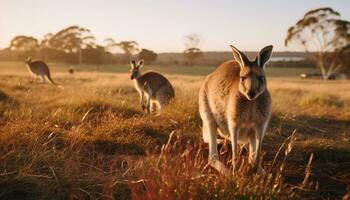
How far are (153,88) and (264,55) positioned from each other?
284 inches

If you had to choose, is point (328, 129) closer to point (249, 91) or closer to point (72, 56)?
point (249, 91)

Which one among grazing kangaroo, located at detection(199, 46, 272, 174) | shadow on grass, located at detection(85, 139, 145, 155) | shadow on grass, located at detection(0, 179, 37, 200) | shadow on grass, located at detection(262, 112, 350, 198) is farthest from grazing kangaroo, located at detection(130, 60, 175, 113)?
shadow on grass, located at detection(0, 179, 37, 200)

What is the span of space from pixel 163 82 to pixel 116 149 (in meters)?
5.73

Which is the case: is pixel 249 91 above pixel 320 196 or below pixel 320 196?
above

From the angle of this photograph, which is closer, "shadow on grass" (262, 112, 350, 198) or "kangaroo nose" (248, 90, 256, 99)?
"kangaroo nose" (248, 90, 256, 99)

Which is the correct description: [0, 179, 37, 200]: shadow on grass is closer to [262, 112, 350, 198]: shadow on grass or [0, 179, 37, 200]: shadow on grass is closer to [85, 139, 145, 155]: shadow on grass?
[85, 139, 145, 155]: shadow on grass

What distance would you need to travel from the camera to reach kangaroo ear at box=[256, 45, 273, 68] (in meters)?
3.64

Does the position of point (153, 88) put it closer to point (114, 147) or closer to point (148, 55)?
point (114, 147)

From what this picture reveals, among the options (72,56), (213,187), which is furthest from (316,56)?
(213,187)

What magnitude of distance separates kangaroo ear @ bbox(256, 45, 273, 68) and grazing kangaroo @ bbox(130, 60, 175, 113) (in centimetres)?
618

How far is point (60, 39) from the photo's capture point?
54.4m

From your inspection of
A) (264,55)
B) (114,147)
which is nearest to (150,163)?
(264,55)

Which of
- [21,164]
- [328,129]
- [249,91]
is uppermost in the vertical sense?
[249,91]

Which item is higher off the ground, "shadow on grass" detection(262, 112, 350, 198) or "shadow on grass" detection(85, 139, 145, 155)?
"shadow on grass" detection(85, 139, 145, 155)
